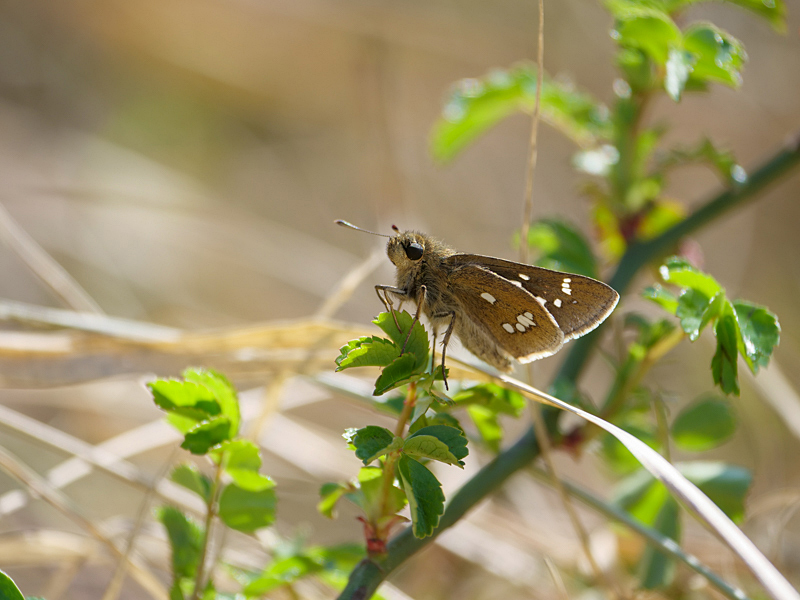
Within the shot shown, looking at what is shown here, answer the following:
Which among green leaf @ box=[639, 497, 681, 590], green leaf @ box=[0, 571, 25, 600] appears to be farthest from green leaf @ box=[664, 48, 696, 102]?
Result: green leaf @ box=[0, 571, 25, 600]

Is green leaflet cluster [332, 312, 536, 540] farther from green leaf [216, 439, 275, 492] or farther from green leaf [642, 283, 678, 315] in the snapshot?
green leaf [642, 283, 678, 315]

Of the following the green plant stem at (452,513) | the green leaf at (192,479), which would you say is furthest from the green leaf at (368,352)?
the green leaf at (192,479)

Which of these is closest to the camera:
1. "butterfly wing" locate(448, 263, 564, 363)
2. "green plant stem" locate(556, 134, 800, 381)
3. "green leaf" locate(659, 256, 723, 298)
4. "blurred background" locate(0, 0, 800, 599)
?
"green leaf" locate(659, 256, 723, 298)

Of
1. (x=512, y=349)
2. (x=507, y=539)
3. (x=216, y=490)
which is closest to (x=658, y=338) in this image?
(x=512, y=349)

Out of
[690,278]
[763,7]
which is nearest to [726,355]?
[690,278]

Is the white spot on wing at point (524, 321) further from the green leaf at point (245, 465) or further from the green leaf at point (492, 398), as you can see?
the green leaf at point (245, 465)

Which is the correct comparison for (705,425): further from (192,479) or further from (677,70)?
(192,479)
